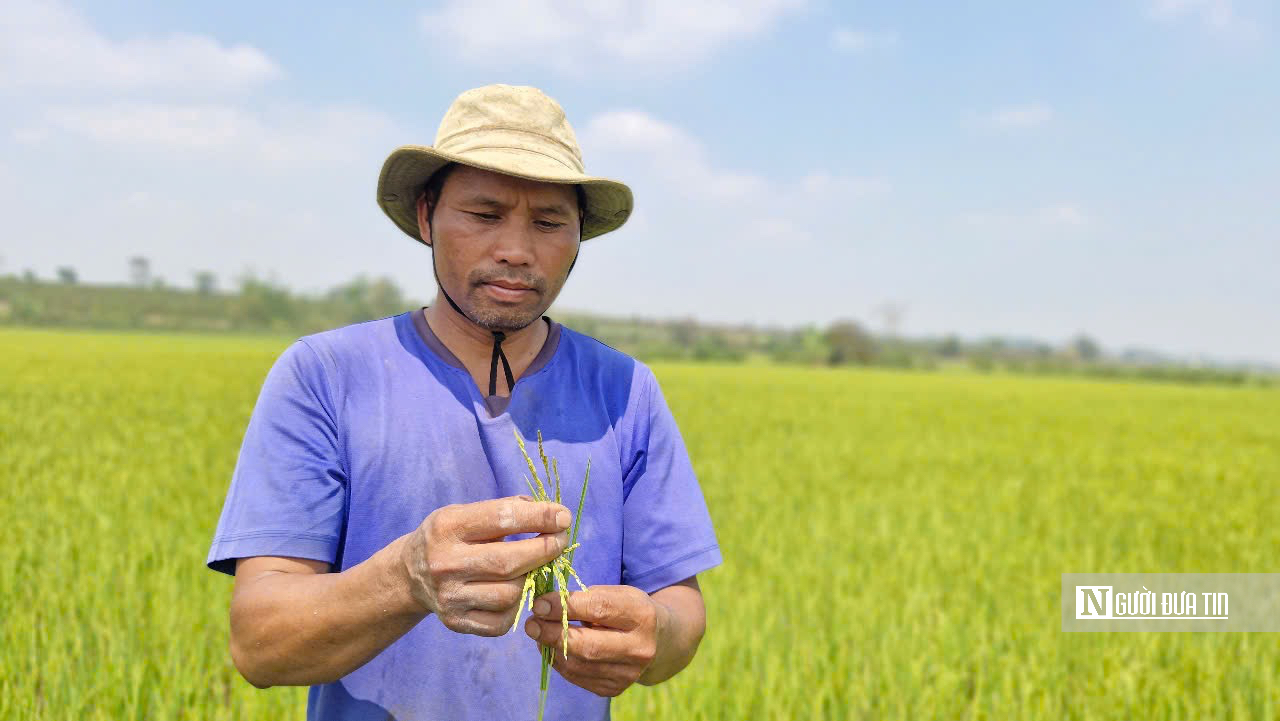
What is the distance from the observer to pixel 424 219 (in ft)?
5.51

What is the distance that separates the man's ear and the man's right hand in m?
0.73

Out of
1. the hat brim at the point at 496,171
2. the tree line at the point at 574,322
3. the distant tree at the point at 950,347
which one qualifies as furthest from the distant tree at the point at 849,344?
the hat brim at the point at 496,171

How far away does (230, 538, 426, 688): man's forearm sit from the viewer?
3.92 ft

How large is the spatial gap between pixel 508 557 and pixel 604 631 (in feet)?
0.89

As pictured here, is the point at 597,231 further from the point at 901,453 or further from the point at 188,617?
→ the point at 901,453

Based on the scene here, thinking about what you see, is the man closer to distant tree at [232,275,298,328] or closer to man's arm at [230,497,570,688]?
man's arm at [230,497,570,688]

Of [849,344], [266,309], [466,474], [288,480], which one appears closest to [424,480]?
[466,474]

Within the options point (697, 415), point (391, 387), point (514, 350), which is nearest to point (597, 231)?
point (514, 350)

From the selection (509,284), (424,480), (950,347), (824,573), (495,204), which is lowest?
(824,573)

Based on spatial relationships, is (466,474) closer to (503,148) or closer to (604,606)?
(604,606)

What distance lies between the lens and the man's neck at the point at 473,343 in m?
1.55

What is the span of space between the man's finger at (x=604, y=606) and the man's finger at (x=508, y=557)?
157 millimetres

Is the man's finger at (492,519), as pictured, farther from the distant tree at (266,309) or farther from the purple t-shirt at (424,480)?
the distant tree at (266,309)

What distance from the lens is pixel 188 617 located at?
372 centimetres
